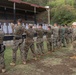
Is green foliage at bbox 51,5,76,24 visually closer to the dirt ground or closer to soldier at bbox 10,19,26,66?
the dirt ground

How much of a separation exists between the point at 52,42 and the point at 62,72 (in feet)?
19.1

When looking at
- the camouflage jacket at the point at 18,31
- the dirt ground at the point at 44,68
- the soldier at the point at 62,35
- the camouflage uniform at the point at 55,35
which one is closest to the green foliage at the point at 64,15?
the soldier at the point at 62,35

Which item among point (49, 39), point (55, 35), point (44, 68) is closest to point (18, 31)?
point (44, 68)

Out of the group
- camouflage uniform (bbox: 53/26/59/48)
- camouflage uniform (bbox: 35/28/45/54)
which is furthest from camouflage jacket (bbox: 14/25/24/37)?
camouflage uniform (bbox: 53/26/59/48)

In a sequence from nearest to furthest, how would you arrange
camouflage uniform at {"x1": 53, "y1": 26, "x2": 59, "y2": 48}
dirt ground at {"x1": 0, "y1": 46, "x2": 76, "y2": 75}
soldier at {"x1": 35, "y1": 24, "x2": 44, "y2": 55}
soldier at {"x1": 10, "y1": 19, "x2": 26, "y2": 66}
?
dirt ground at {"x1": 0, "y1": 46, "x2": 76, "y2": 75} < soldier at {"x1": 10, "y1": 19, "x2": 26, "y2": 66} < soldier at {"x1": 35, "y1": 24, "x2": 44, "y2": 55} < camouflage uniform at {"x1": 53, "y1": 26, "x2": 59, "y2": 48}

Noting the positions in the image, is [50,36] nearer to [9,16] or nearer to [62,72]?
[62,72]

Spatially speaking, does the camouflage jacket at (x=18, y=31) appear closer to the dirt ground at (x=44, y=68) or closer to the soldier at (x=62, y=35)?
the dirt ground at (x=44, y=68)

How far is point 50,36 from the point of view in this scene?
13.5 metres

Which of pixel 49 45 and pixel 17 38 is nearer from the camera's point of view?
pixel 17 38

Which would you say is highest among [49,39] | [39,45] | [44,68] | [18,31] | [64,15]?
[64,15]

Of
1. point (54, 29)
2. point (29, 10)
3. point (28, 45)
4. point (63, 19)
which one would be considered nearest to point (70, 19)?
point (63, 19)

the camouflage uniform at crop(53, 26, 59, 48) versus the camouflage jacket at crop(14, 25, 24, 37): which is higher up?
the camouflage jacket at crop(14, 25, 24, 37)

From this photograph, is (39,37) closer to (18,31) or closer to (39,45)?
(39,45)

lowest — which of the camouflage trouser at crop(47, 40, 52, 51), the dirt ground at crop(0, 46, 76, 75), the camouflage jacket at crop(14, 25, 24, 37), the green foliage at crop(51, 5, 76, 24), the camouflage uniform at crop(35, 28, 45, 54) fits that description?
the dirt ground at crop(0, 46, 76, 75)
